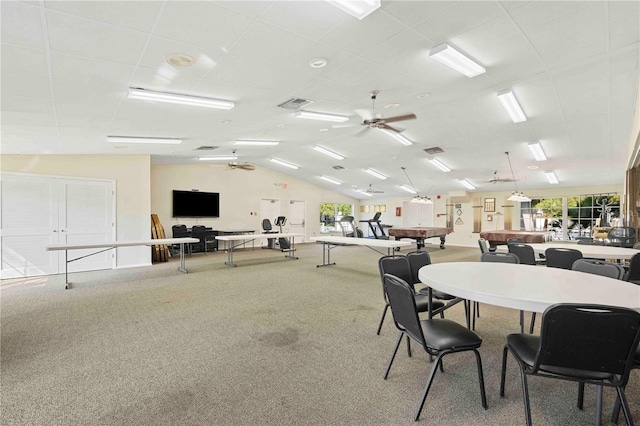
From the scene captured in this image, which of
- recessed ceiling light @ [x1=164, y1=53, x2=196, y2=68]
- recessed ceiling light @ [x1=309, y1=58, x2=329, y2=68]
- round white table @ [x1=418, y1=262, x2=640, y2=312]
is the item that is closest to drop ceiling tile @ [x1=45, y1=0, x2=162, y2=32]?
recessed ceiling light @ [x1=164, y1=53, x2=196, y2=68]

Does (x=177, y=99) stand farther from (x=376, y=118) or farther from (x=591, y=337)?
(x=591, y=337)

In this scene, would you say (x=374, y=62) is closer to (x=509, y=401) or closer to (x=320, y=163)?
(x=509, y=401)

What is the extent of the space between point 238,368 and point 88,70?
11.1 ft

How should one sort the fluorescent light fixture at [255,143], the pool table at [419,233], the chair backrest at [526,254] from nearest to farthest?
1. the chair backrest at [526,254]
2. the fluorescent light fixture at [255,143]
3. the pool table at [419,233]

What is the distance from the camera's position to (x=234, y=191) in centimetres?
1217

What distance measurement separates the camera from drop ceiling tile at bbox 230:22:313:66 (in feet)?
9.43

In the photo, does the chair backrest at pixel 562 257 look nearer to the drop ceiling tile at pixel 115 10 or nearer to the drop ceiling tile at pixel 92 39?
the drop ceiling tile at pixel 115 10

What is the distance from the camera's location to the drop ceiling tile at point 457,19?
2738mm

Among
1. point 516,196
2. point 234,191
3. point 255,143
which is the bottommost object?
point 516,196

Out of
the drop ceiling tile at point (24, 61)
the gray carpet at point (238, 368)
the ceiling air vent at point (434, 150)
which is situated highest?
the ceiling air vent at point (434, 150)

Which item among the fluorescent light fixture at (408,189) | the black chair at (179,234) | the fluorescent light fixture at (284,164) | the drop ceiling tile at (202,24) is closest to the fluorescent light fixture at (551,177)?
the fluorescent light fixture at (408,189)

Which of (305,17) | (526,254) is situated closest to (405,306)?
(305,17)

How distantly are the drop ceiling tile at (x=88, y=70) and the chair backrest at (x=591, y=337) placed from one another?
13.8ft

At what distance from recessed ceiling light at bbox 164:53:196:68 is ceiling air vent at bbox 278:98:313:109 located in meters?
1.79
